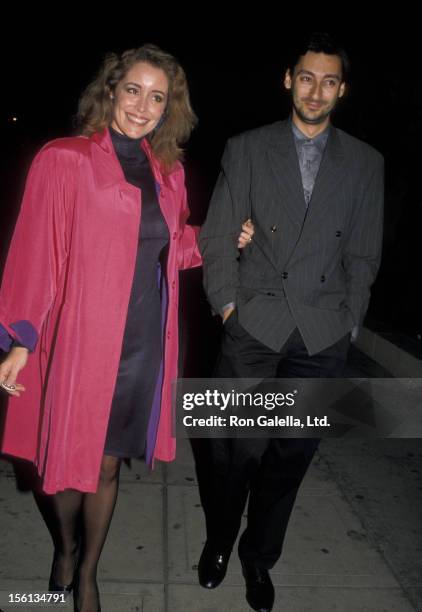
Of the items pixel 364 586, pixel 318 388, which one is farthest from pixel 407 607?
pixel 318 388

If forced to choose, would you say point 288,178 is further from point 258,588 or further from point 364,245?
point 258,588

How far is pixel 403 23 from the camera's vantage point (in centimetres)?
980

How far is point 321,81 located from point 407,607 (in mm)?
2389

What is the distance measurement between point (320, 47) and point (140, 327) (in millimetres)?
1420

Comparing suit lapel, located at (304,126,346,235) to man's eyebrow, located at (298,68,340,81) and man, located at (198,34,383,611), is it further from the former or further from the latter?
man's eyebrow, located at (298,68,340,81)

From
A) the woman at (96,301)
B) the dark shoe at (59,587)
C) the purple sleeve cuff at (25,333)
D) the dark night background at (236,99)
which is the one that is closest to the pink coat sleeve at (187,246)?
the woman at (96,301)

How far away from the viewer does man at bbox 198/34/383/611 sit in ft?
8.77

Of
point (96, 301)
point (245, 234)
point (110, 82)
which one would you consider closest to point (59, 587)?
point (96, 301)

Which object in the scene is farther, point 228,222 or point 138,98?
point 228,222

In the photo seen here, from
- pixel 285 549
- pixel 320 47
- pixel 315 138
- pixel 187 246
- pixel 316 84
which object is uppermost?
pixel 320 47

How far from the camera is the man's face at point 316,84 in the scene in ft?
8.65

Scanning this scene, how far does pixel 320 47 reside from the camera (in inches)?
104

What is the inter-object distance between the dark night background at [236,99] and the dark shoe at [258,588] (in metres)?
2.27

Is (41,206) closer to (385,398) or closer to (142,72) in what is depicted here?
(142,72)
